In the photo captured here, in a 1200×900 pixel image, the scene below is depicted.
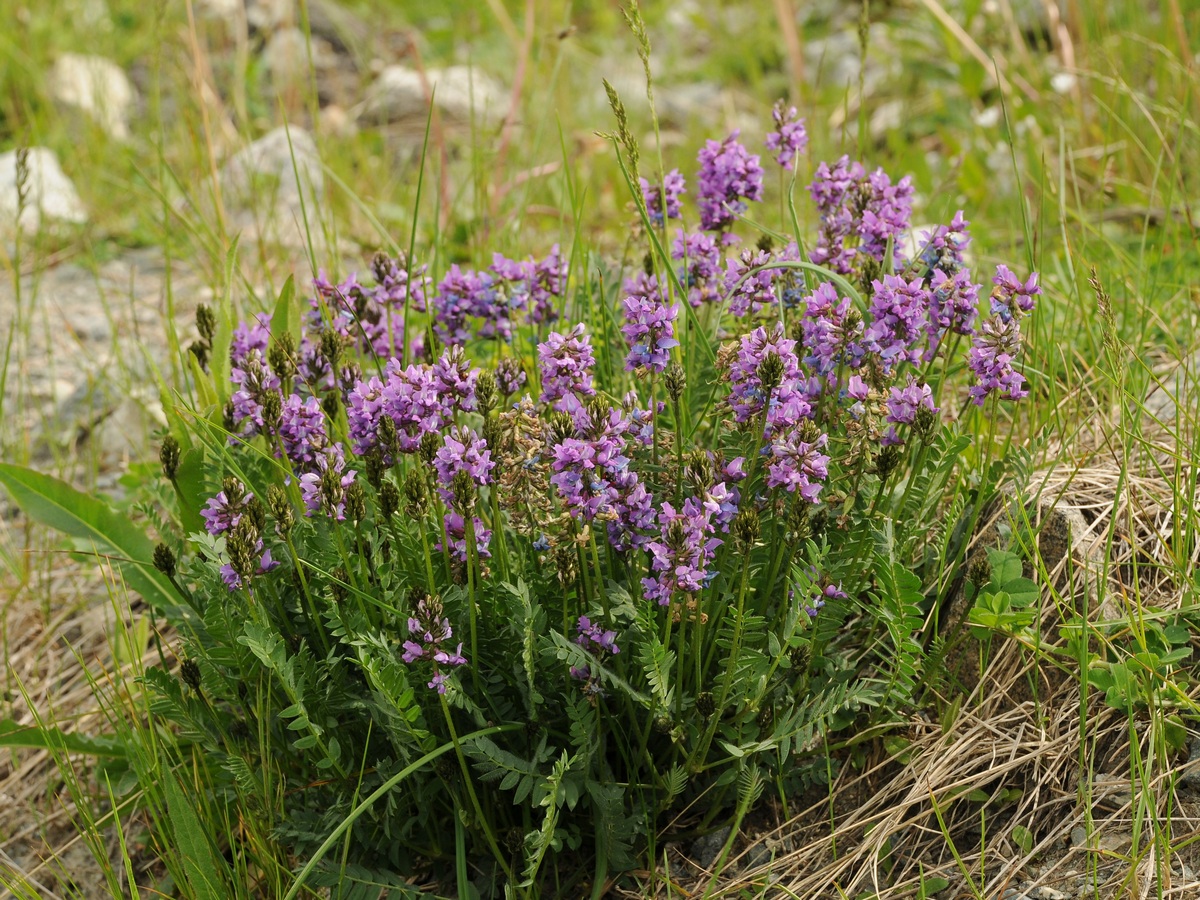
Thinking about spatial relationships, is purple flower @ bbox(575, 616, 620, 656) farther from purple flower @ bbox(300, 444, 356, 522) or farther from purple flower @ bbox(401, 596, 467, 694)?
purple flower @ bbox(300, 444, 356, 522)

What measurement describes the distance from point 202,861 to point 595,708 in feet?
2.24

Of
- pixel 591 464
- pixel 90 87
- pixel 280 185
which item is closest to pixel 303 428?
pixel 591 464

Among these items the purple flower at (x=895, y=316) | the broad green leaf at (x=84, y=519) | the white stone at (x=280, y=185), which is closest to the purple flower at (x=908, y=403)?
the purple flower at (x=895, y=316)

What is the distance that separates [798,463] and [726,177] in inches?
30.8

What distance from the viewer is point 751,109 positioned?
6.71m

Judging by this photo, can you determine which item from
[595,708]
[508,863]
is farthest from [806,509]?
[508,863]

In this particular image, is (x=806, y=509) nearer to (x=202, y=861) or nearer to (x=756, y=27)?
(x=202, y=861)

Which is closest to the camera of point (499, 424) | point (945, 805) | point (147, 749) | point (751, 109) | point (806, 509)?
point (499, 424)

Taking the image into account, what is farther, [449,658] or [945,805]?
[945,805]

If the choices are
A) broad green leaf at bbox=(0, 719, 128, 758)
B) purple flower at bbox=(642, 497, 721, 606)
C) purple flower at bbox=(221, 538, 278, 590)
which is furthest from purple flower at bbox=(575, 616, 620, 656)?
broad green leaf at bbox=(0, 719, 128, 758)

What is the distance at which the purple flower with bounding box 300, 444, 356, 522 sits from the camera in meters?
1.61

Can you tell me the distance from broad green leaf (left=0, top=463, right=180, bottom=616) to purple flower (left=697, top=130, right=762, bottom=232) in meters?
1.35

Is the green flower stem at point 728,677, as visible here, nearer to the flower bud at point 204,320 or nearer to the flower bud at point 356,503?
the flower bud at point 356,503

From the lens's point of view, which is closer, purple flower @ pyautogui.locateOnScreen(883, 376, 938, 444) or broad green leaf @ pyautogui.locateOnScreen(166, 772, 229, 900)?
purple flower @ pyautogui.locateOnScreen(883, 376, 938, 444)
